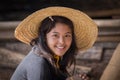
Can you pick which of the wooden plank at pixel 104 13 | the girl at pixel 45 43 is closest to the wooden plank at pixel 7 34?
the wooden plank at pixel 104 13

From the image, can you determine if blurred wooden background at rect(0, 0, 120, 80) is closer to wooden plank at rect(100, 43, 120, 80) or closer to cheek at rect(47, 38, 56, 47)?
wooden plank at rect(100, 43, 120, 80)

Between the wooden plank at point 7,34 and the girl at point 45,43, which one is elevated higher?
the girl at point 45,43

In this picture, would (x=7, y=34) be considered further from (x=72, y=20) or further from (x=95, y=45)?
(x=72, y=20)

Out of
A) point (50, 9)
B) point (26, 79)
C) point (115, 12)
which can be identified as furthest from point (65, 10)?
point (115, 12)

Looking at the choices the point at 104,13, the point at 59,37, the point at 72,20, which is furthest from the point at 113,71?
the point at 104,13

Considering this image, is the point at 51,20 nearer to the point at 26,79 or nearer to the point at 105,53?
the point at 26,79

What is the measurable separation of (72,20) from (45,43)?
28 centimetres

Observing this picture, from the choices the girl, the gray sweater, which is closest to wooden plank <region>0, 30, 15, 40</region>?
the girl

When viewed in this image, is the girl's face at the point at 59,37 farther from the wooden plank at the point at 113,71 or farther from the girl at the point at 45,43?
the wooden plank at the point at 113,71

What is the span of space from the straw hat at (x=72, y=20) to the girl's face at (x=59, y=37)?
10 cm

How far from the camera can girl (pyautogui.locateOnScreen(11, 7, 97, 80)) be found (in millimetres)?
2330

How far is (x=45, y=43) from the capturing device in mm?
2521

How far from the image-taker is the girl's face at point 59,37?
2476 millimetres

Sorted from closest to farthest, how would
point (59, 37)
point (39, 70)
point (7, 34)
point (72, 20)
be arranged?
point (39, 70) < point (59, 37) < point (72, 20) < point (7, 34)
